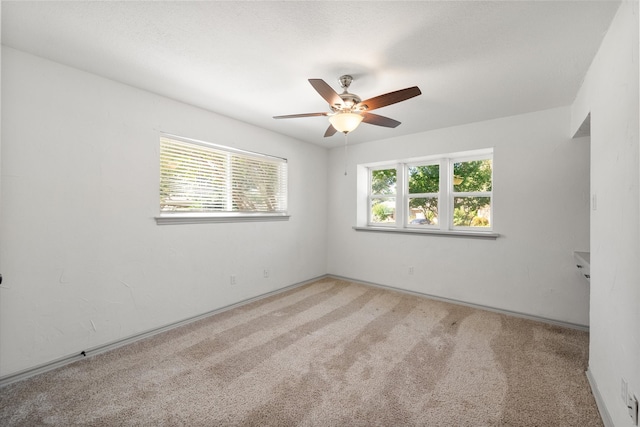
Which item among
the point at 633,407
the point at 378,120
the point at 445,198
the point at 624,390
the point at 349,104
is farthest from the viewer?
the point at 445,198

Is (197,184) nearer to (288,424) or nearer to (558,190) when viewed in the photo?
(288,424)

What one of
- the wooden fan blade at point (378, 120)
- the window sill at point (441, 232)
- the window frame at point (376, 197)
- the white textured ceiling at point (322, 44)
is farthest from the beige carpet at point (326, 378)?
the white textured ceiling at point (322, 44)

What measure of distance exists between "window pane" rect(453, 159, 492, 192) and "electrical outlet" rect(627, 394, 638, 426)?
105 inches

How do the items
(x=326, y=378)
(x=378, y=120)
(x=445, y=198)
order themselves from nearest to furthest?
1. (x=326, y=378)
2. (x=378, y=120)
3. (x=445, y=198)

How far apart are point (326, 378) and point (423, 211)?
9.55 feet

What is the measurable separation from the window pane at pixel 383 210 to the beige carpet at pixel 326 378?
6.03ft

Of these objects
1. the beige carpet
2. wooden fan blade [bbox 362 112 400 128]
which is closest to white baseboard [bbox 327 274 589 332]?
the beige carpet

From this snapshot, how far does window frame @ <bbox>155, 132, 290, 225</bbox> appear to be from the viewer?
110 inches

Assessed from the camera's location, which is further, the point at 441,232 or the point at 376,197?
the point at 376,197

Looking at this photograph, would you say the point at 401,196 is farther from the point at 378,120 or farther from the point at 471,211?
the point at 378,120

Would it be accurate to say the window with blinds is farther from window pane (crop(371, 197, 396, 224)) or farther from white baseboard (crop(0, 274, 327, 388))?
window pane (crop(371, 197, 396, 224))

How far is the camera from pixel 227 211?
3.39m

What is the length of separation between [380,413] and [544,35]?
8.54ft

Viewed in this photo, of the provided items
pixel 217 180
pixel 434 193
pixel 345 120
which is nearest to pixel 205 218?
pixel 217 180
